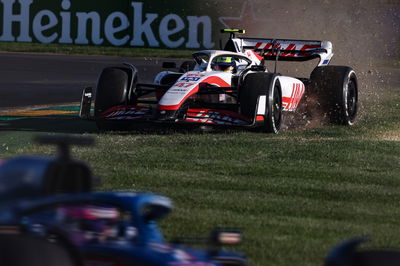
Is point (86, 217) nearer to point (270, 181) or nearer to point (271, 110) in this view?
point (270, 181)

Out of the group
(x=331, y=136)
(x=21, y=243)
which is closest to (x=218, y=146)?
(x=331, y=136)

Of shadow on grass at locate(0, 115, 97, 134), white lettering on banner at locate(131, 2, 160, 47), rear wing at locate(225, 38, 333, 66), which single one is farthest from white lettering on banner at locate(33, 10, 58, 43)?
rear wing at locate(225, 38, 333, 66)

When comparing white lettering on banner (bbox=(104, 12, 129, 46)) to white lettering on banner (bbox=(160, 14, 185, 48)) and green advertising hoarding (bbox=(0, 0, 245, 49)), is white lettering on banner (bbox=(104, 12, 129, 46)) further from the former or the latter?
white lettering on banner (bbox=(160, 14, 185, 48))

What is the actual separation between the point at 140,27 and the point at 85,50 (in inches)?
76.6

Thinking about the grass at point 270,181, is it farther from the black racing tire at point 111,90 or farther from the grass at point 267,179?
the black racing tire at point 111,90

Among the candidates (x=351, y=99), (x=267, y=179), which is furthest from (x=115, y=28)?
(x=267, y=179)

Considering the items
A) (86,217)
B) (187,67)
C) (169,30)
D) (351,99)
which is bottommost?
(86,217)

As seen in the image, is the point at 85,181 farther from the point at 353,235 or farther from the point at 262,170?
the point at 262,170

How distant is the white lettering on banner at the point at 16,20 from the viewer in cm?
3183

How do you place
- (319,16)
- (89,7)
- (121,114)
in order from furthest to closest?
(89,7) < (319,16) < (121,114)

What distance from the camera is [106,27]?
3228cm

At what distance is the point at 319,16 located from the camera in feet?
87.2

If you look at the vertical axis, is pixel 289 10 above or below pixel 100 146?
above

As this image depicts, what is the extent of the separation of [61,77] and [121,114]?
446 inches
